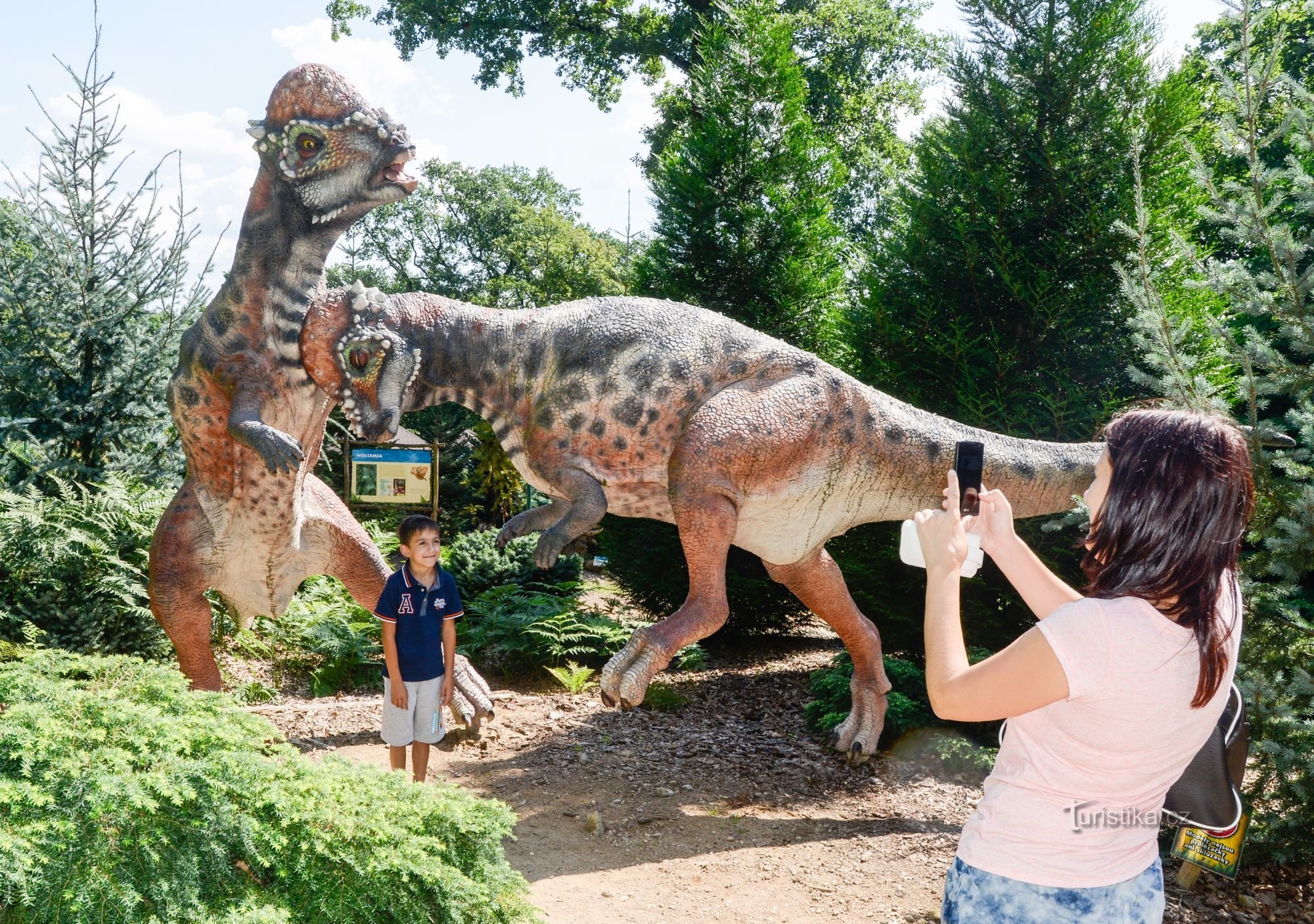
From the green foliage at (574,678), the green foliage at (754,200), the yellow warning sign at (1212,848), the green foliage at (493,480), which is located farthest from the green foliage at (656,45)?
the yellow warning sign at (1212,848)

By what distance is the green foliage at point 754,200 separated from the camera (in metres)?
7.66

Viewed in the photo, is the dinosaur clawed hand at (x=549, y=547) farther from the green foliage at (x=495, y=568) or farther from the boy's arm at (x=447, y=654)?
the green foliage at (x=495, y=568)

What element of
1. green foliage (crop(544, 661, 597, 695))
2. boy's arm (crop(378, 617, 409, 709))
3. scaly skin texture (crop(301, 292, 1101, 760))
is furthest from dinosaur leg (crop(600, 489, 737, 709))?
green foliage (crop(544, 661, 597, 695))

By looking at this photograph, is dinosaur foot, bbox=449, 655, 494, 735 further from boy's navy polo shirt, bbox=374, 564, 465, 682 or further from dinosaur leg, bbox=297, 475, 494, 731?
boy's navy polo shirt, bbox=374, 564, 465, 682

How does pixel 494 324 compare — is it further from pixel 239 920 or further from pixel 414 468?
pixel 414 468

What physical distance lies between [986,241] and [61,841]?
5.79m

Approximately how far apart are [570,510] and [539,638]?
3.60 m

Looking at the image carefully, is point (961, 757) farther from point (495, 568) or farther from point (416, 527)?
point (495, 568)

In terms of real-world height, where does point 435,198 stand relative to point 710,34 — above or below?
above

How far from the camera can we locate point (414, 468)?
9.45m

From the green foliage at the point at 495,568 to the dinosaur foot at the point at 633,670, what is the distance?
15.2 ft

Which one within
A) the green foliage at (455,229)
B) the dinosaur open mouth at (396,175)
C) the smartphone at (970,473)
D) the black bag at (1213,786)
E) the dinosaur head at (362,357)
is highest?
the green foliage at (455,229)

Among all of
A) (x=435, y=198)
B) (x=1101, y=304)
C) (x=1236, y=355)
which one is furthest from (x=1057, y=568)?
(x=435, y=198)

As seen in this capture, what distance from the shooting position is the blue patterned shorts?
1720 mm
